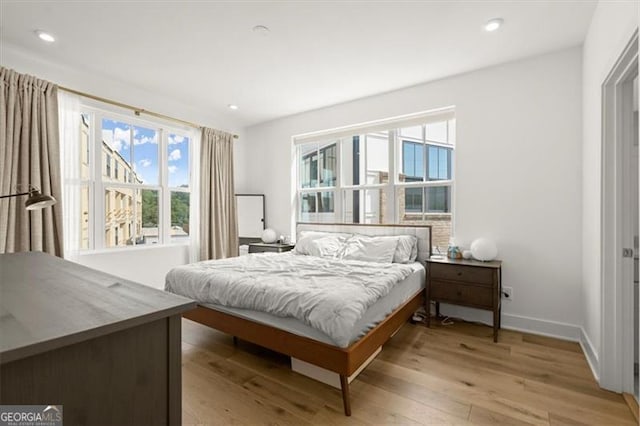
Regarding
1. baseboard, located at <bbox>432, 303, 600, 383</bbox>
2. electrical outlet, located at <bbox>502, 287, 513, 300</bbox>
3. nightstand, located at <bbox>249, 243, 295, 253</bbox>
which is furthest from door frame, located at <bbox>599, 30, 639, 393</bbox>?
nightstand, located at <bbox>249, 243, 295, 253</bbox>

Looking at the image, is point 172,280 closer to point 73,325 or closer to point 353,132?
point 73,325

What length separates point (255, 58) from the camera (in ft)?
9.72

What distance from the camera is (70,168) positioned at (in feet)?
10.4

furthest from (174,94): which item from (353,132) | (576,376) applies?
(576,376)

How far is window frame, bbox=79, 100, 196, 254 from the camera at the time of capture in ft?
11.2

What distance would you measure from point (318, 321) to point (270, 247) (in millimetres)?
2685

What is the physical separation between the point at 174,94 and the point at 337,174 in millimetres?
2428

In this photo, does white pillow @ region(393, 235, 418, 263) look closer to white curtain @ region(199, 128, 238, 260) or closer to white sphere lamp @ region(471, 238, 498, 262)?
white sphere lamp @ region(471, 238, 498, 262)

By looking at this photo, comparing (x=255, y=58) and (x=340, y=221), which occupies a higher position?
(x=255, y=58)

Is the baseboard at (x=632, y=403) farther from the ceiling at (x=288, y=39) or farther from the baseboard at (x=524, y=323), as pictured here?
the ceiling at (x=288, y=39)

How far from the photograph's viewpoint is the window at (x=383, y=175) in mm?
3582

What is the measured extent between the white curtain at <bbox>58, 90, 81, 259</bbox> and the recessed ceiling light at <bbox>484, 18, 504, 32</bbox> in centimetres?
404

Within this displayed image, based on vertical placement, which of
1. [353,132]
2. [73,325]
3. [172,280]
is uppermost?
[353,132]

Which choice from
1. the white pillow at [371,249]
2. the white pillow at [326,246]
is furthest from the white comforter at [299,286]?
the white pillow at [326,246]
